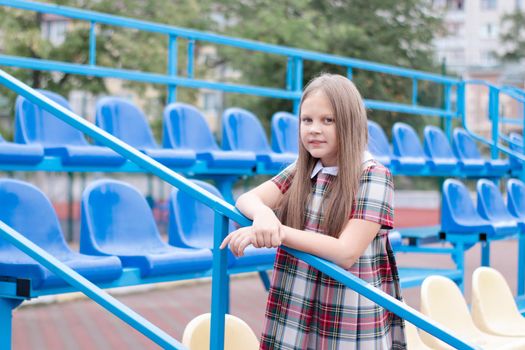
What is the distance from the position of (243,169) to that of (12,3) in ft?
5.41

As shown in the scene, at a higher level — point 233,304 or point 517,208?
point 517,208

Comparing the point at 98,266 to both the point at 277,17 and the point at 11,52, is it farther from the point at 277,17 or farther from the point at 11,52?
the point at 277,17

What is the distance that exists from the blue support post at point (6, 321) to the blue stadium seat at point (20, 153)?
1465mm

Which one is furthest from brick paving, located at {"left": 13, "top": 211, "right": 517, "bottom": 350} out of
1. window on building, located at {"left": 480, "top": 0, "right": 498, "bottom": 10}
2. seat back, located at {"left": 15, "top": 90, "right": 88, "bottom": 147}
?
window on building, located at {"left": 480, "top": 0, "right": 498, "bottom": 10}

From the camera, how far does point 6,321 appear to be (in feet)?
9.11

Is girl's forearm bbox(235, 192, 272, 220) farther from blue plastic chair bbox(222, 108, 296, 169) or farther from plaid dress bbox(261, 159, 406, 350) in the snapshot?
blue plastic chair bbox(222, 108, 296, 169)

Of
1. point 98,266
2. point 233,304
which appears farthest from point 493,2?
point 98,266

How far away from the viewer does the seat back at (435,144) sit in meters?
7.64

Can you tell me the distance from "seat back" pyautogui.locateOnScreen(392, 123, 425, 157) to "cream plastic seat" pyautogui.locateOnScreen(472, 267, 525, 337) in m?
3.26

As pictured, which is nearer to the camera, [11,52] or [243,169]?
[243,169]

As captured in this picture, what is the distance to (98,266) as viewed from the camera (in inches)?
122

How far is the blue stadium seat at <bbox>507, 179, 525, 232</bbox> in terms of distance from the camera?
626 centimetres

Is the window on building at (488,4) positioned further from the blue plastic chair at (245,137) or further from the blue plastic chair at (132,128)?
the blue plastic chair at (132,128)

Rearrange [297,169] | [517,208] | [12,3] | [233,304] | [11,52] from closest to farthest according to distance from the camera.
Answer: [297,169] → [12,3] → [517,208] → [233,304] → [11,52]
